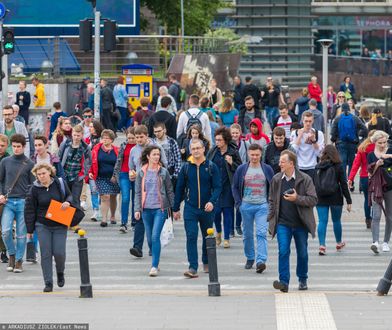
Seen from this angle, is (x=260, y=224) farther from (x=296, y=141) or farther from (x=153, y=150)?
(x=296, y=141)

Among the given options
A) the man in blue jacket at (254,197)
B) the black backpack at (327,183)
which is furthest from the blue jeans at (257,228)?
the black backpack at (327,183)

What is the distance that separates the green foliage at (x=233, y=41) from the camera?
55.3m

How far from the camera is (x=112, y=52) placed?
4481 cm

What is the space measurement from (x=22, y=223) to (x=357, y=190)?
11.3 meters

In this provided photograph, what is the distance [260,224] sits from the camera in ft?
61.7

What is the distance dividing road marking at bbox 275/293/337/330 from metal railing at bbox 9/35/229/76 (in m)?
26.4

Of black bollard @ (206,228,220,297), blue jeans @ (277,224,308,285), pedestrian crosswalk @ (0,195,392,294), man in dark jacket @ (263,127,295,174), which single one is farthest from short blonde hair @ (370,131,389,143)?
black bollard @ (206,228,220,297)

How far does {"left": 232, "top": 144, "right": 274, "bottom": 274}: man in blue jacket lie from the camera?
1878 centimetres

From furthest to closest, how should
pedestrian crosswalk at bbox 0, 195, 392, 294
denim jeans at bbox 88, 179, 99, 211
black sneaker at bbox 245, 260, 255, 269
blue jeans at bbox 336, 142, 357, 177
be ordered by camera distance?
1. blue jeans at bbox 336, 142, 357, 177
2. denim jeans at bbox 88, 179, 99, 211
3. black sneaker at bbox 245, 260, 255, 269
4. pedestrian crosswalk at bbox 0, 195, 392, 294

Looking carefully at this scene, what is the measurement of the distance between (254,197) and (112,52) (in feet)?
86.7

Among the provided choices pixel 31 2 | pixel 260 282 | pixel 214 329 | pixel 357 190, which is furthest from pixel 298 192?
pixel 31 2

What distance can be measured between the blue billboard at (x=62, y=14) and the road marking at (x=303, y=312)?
33648mm

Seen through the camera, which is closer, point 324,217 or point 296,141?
point 324,217

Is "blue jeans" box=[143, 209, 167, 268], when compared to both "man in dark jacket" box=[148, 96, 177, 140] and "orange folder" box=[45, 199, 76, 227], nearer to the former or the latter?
"orange folder" box=[45, 199, 76, 227]
